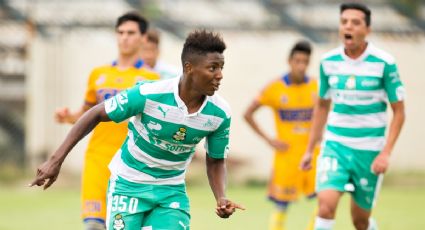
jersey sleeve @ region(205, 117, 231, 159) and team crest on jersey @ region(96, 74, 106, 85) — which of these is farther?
team crest on jersey @ region(96, 74, 106, 85)

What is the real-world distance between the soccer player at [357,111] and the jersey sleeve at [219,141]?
1971 millimetres

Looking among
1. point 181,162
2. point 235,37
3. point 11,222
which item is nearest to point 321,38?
point 235,37

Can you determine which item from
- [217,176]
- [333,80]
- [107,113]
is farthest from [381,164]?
[107,113]

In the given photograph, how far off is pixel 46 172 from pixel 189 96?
3.56ft

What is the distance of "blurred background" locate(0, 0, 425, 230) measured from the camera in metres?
21.3

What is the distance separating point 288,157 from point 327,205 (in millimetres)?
3720

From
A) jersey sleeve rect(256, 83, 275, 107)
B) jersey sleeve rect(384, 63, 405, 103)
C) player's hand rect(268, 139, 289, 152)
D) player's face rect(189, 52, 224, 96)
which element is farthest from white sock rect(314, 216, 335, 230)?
jersey sleeve rect(256, 83, 275, 107)

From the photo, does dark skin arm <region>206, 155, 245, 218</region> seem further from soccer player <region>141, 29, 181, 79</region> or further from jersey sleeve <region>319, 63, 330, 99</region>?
soccer player <region>141, 29, 181, 79</region>

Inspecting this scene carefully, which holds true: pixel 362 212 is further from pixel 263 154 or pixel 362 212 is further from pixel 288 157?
pixel 263 154

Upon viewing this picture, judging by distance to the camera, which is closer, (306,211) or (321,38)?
(306,211)

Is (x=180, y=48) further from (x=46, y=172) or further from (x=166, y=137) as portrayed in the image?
(x=46, y=172)

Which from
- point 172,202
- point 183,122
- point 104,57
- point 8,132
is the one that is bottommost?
point 8,132

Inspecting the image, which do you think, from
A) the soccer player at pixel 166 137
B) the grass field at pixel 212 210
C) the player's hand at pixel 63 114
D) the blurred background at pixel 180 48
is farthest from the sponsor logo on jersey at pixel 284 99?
the blurred background at pixel 180 48

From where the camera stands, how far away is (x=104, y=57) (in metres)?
22.2
